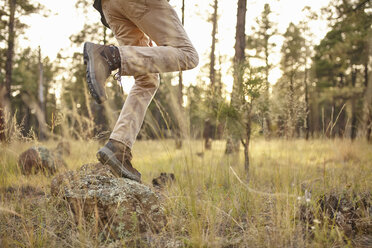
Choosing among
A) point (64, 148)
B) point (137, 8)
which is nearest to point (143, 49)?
point (137, 8)

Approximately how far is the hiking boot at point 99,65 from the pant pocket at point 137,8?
321mm

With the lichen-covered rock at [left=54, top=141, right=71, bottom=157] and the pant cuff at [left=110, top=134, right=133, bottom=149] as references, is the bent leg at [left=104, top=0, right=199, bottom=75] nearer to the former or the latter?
the pant cuff at [left=110, top=134, right=133, bottom=149]

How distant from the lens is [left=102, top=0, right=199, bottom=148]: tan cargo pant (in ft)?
5.96

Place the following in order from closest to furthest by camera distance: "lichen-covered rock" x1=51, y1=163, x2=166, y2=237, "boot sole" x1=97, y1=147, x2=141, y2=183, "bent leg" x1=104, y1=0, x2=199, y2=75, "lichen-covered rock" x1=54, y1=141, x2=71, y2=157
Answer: "lichen-covered rock" x1=51, y1=163, x2=166, y2=237 → "bent leg" x1=104, y1=0, x2=199, y2=75 → "boot sole" x1=97, y1=147, x2=141, y2=183 → "lichen-covered rock" x1=54, y1=141, x2=71, y2=157

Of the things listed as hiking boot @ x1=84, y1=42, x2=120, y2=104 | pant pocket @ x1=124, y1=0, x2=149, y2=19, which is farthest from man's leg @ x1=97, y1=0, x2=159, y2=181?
hiking boot @ x1=84, y1=42, x2=120, y2=104

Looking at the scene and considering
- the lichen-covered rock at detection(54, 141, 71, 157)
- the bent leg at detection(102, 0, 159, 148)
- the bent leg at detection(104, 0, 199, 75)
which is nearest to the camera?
the bent leg at detection(104, 0, 199, 75)

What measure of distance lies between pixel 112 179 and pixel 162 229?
521mm

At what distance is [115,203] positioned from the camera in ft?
5.50

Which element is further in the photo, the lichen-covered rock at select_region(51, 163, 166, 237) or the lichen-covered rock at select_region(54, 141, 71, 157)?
the lichen-covered rock at select_region(54, 141, 71, 157)

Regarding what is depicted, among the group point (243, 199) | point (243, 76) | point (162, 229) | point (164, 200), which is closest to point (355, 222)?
point (243, 199)

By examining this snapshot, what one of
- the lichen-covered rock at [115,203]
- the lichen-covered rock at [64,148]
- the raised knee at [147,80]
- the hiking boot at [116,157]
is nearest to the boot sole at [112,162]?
the hiking boot at [116,157]

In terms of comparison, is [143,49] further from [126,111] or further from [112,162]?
[112,162]

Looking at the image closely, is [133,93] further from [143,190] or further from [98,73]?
[143,190]

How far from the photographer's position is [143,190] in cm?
183
